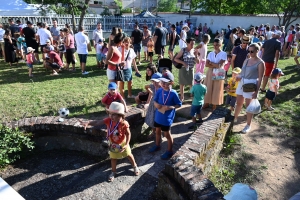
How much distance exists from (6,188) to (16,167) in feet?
5.77

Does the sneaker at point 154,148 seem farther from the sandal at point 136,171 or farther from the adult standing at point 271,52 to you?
the adult standing at point 271,52

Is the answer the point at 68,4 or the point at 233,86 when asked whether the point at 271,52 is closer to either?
the point at 233,86

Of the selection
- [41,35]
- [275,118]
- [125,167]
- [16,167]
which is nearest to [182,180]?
[125,167]

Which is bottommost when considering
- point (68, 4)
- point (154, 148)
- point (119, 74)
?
point (154, 148)

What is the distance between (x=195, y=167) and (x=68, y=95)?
4786 mm

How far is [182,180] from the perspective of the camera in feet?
9.30

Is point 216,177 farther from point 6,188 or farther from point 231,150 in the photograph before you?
point 6,188

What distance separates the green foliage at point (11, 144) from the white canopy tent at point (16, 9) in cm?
1425

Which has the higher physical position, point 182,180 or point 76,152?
point 182,180

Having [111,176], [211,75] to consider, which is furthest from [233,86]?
[111,176]

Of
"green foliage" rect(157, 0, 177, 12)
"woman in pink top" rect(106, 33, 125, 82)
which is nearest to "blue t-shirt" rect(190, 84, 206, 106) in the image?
"woman in pink top" rect(106, 33, 125, 82)

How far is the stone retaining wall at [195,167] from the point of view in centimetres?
265

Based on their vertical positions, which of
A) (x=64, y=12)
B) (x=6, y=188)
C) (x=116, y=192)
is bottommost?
(x=116, y=192)

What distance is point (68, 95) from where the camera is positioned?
673 centimetres
